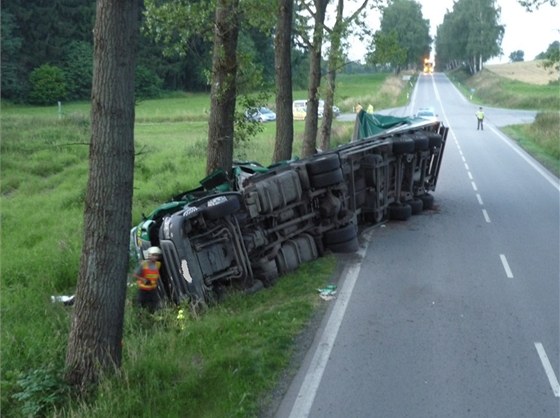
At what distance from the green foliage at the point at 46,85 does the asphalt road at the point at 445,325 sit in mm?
52840

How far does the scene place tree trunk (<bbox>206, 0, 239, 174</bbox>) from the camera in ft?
44.6

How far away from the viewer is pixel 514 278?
12859 mm

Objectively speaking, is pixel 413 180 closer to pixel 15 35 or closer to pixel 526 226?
pixel 526 226

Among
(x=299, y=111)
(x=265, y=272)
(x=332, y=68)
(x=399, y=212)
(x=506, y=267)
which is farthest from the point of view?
(x=299, y=111)

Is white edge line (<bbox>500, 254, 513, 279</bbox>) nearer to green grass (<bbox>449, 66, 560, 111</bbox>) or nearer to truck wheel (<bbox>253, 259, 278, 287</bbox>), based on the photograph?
truck wheel (<bbox>253, 259, 278, 287</bbox>)

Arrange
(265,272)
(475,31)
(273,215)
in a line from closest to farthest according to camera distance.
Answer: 1. (265,272)
2. (273,215)
3. (475,31)

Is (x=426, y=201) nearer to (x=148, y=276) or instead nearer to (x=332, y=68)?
(x=332, y=68)

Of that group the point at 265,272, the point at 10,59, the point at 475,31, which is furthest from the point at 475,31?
the point at 265,272

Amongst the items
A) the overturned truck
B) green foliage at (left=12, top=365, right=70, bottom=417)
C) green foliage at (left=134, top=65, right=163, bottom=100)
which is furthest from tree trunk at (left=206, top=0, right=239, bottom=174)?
green foliage at (left=134, top=65, right=163, bottom=100)

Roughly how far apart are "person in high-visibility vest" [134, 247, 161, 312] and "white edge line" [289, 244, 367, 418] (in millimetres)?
2459

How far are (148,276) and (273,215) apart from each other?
3.13 m

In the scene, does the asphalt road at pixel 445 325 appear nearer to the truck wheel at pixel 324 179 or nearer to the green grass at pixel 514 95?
the truck wheel at pixel 324 179

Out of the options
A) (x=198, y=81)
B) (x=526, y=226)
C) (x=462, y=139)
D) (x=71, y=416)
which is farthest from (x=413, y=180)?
(x=198, y=81)

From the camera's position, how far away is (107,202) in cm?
738
